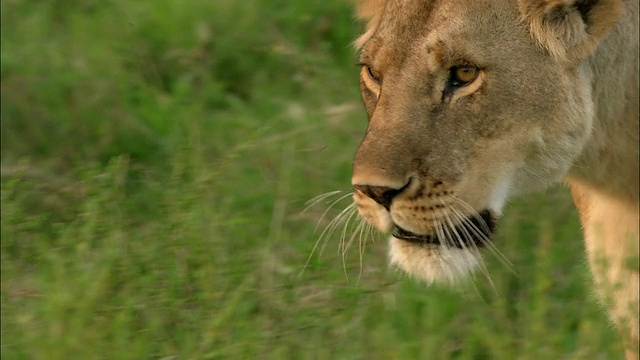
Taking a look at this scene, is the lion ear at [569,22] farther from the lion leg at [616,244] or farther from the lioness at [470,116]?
the lion leg at [616,244]

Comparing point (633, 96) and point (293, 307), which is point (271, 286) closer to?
point (293, 307)

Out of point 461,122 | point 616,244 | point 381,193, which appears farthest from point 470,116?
point 616,244

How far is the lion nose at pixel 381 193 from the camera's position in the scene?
276cm

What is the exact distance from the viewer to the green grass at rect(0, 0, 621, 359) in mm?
3035

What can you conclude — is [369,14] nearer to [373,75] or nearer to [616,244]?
[373,75]

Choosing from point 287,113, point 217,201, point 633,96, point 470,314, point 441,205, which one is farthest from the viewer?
point 287,113

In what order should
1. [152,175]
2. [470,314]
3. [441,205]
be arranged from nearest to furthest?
[441,205] < [470,314] < [152,175]

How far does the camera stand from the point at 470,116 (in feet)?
9.32

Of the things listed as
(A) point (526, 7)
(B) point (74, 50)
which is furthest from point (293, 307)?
(B) point (74, 50)

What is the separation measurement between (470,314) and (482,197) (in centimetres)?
72

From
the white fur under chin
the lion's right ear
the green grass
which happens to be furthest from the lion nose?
the lion's right ear

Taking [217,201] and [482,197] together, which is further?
[217,201]

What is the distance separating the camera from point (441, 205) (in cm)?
281

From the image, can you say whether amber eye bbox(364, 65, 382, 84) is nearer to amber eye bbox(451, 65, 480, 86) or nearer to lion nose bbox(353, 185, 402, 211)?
amber eye bbox(451, 65, 480, 86)
